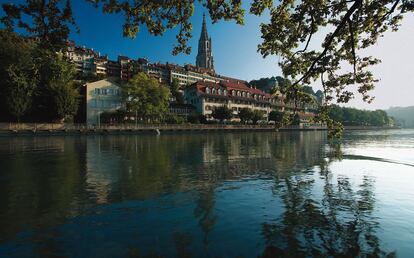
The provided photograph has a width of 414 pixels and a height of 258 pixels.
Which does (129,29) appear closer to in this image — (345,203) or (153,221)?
(153,221)

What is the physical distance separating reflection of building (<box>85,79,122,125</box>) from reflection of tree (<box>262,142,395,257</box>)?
70802mm

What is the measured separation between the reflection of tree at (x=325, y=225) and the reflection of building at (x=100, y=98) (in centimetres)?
7080

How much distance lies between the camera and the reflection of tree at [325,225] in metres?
6.30

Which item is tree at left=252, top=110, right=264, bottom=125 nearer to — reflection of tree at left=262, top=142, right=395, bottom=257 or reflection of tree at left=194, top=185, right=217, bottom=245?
reflection of tree at left=262, top=142, right=395, bottom=257

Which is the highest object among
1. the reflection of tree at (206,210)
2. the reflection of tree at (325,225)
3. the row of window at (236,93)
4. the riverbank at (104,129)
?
the row of window at (236,93)

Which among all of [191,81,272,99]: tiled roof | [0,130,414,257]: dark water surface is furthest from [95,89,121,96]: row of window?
[0,130,414,257]: dark water surface

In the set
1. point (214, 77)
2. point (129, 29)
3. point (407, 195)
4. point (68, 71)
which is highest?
point (214, 77)

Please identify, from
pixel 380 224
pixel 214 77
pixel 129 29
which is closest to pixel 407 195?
pixel 380 224

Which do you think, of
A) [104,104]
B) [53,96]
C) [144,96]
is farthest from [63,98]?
[144,96]

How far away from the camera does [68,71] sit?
229 ft

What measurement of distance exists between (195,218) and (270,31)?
6628mm

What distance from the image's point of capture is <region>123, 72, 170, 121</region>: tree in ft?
250

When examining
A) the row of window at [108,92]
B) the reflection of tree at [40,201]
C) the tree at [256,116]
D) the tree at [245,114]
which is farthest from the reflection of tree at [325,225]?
the tree at [256,116]

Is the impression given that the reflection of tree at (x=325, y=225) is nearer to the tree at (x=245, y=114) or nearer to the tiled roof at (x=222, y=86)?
the tiled roof at (x=222, y=86)
